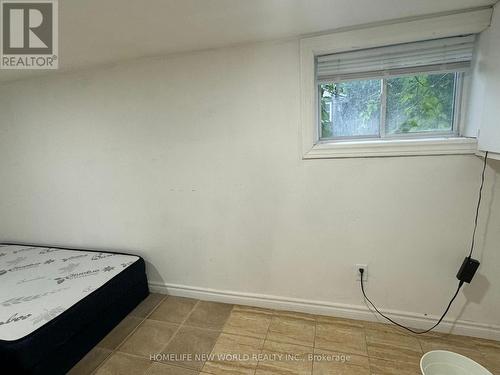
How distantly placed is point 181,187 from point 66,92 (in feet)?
4.31

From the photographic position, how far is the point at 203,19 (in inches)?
56.4

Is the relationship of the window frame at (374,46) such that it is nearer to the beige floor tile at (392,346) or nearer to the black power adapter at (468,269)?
the black power adapter at (468,269)

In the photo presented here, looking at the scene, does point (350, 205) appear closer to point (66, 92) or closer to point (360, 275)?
point (360, 275)

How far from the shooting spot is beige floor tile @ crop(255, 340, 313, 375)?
4.93ft

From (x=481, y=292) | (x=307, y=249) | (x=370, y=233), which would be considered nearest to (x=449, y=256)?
(x=481, y=292)

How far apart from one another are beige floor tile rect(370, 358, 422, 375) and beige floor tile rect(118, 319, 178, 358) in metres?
1.31

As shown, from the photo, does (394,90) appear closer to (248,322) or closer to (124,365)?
(248,322)

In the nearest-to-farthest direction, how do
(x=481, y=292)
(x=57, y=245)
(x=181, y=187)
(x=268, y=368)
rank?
(x=268, y=368), (x=481, y=292), (x=181, y=187), (x=57, y=245)

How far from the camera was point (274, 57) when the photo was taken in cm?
174

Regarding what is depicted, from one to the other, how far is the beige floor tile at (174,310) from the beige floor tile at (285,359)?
71cm

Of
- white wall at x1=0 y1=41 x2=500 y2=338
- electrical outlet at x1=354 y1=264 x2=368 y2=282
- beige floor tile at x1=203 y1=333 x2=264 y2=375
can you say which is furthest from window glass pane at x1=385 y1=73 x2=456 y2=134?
beige floor tile at x1=203 y1=333 x2=264 y2=375

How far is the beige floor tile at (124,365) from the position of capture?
1534 millimetres

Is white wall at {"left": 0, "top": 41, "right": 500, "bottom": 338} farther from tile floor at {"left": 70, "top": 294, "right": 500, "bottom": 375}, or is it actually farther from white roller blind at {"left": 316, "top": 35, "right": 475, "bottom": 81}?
white roller blind at {"left": 316, "top": 35, "right": 475, "bottom": 81}
